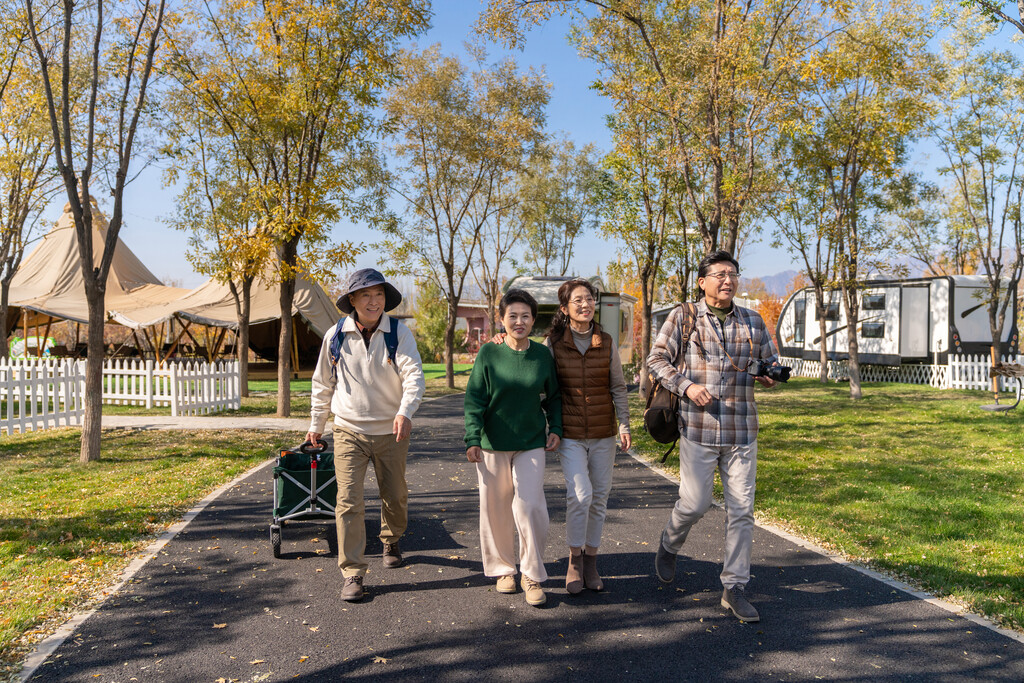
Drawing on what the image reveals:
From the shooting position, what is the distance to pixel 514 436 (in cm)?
446

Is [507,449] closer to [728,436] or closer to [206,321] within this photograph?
[728,436]

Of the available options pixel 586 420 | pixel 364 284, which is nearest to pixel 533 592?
pixel 586 420

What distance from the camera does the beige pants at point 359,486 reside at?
14.9 ft

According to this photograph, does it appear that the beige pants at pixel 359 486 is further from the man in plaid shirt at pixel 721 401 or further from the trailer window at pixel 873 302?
the trailer window at pixel 873 302

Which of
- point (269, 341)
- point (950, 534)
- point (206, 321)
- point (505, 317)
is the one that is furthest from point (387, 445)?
point (269, 341)

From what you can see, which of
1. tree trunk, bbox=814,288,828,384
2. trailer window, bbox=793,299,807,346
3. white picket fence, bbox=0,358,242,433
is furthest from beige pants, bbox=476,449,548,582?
trailer window, bbox=793,299,807,346

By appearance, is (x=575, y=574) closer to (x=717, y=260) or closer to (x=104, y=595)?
(x=717, y=260)

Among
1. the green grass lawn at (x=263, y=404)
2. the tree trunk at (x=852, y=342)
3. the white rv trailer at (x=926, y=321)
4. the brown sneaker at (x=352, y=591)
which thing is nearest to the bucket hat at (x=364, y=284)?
the brown sneaker at (x=352, y=591)

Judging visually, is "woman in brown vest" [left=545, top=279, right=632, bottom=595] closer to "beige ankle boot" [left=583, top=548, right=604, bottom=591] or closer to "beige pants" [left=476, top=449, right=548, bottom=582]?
"beige ankle boot" [left=583, top=548, right=604, bottom=591]

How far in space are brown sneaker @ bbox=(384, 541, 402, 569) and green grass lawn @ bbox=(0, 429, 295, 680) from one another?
1743 millimetres

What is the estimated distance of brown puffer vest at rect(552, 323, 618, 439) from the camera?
4.56 m

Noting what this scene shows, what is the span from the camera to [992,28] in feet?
27.2

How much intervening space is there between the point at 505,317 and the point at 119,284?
27822 mm

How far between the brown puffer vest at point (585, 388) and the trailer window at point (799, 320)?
25.5 m
